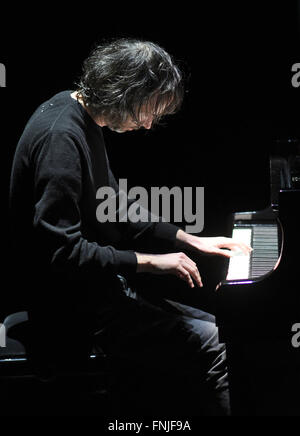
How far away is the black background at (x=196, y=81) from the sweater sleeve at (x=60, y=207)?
107 centimetres

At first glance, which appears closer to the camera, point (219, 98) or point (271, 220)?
point (271, 220)

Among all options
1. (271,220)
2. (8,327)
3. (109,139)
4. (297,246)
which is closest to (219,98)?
(109,139)

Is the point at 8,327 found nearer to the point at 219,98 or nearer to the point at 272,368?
the point at 272,368

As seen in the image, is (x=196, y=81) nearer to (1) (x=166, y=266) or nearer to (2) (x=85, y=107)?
(2) (x=85, y=107)

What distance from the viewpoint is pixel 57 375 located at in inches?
71.7

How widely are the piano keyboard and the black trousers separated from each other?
24 centimetres

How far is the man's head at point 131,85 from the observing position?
5.80 feet

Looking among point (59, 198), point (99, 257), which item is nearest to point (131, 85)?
point (59, 198)

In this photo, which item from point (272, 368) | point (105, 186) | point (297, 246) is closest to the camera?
point (297, 246)

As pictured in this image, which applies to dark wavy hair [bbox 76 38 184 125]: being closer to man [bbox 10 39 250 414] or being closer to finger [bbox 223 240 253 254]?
man [bbox 10 39 250 414]

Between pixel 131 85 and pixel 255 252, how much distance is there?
2.48 ft

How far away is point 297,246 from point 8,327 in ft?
3.56

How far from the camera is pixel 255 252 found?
1973 mm

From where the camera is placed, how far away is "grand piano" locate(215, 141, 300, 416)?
1614 millimetres
